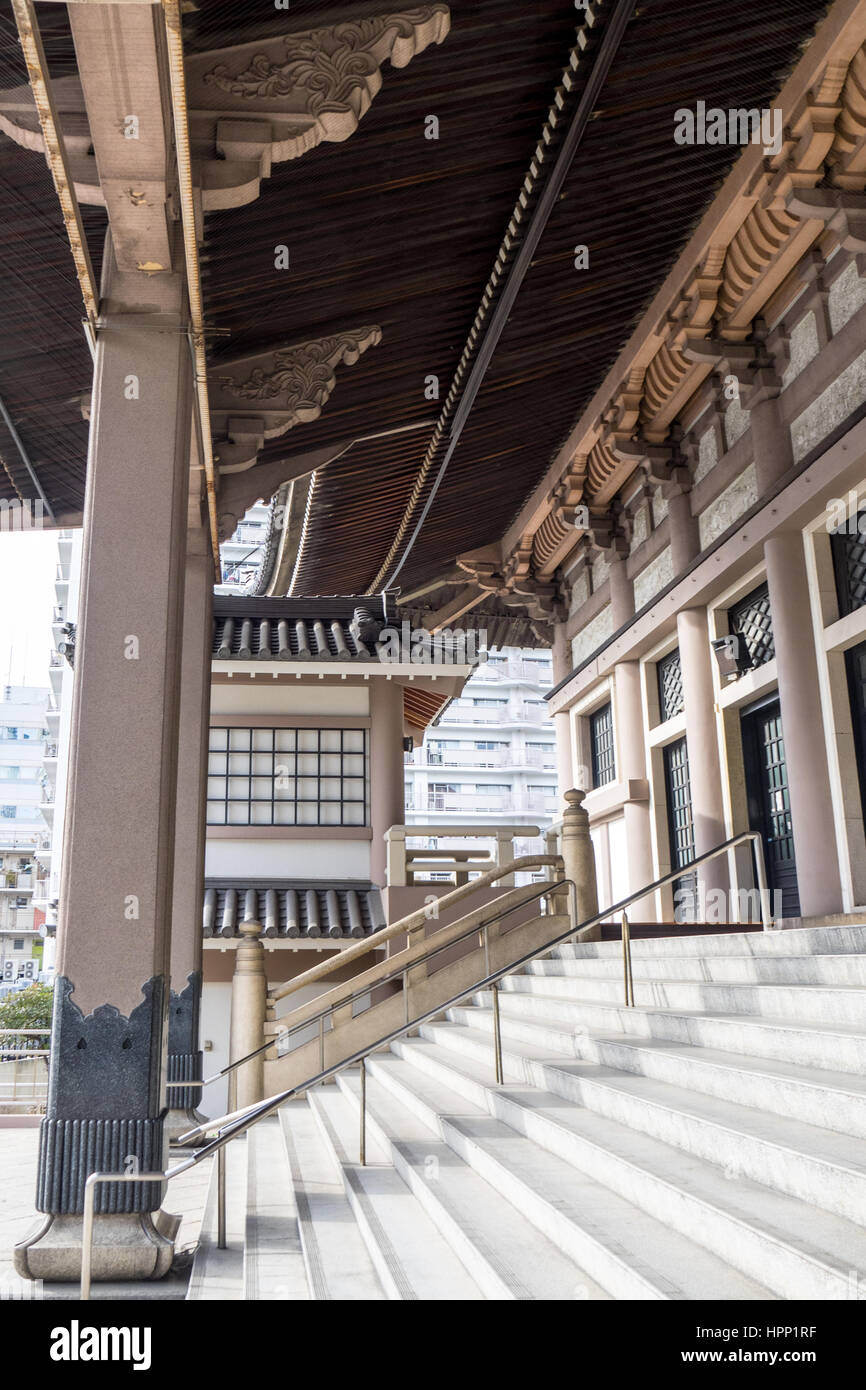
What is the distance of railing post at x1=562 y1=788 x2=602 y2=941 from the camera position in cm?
959

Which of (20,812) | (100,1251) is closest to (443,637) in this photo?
(100,1251)

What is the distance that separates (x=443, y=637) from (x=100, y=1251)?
10.0 meters

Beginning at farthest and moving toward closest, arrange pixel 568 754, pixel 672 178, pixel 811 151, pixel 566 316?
1. pixel 568 754
2. pixel 566 316
3. pixel 672 178
4. pixel 811 151

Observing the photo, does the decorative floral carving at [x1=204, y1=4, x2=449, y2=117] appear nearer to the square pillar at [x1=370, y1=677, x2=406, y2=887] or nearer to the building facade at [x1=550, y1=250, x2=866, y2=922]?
the building facade at [x1=550, y1=250, x2=866, y2=922]

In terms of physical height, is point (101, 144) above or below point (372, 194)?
below

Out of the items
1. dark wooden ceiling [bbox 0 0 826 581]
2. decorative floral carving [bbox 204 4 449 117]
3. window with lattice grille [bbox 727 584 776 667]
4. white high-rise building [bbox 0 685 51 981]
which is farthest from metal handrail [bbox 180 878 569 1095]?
white high-rise building [bbox 0 685 51 981]

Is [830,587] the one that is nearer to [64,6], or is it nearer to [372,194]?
[372,194]

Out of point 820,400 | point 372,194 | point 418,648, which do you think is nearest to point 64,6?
point 372,194

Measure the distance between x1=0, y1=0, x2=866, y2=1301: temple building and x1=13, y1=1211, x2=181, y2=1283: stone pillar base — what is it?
2 centimetres

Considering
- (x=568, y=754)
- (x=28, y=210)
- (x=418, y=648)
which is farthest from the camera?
(x=568, y=754)

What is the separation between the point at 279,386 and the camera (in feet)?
27.0
